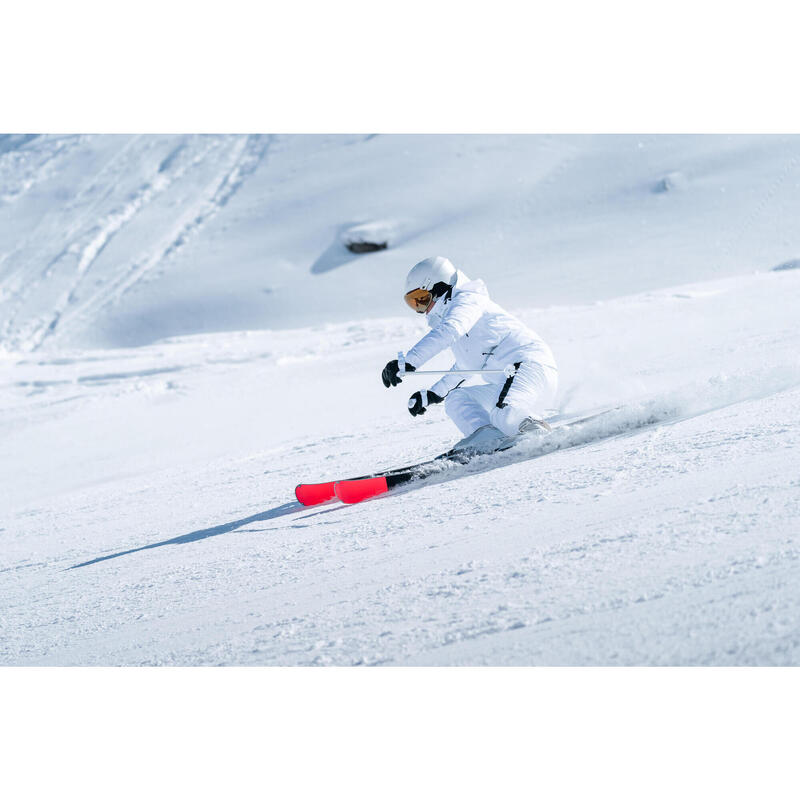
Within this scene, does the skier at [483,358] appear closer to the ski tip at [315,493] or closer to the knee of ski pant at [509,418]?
the knee of ski pant at [509,418]

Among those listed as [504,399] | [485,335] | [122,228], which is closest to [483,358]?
[485,335]

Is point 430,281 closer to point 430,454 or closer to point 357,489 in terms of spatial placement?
point 357,489

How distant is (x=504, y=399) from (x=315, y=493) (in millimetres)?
1035

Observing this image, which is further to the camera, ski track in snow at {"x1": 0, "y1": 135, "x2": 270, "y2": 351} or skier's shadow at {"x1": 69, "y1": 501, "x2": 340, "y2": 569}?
ski track in snow at {"x1": 0, "y1": 135, "x2": 270, "y2": 351}

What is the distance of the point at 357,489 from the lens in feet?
14.5

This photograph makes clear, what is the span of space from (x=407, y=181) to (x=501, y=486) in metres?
22.1

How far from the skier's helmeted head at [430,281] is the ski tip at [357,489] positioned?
89 cm

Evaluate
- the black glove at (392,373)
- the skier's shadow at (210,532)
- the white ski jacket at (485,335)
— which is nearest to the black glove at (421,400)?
the white ski jacket at (485,335)

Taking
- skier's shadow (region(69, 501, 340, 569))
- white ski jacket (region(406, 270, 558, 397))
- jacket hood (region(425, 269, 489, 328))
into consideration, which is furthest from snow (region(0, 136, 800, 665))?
jacket hood (region(425, 269, 489, 328))

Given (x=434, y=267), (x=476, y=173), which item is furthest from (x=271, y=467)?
(x=476, y=173)

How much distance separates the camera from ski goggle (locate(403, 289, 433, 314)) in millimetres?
4660

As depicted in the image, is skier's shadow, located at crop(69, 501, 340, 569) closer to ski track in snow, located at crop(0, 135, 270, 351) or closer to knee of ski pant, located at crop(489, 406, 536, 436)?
knee of ski pant, located at crop(489, 406, 536, 436)

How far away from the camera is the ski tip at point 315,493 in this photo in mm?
4496

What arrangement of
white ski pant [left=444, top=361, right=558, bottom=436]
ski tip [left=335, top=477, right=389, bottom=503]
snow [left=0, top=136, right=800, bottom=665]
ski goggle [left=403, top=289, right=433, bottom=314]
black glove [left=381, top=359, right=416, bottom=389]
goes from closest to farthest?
snow [left=0, top=136, right=800, bottom=665] → black glove [left=381, top=359, right=416, bottom=389] → ski tip [left=335, top=477, right=389, bottom=503] → white ski pant [left=444, top=361, right=558, bottom=436] → ski goggle [left=403, top=289, right=433, bottom=314]
